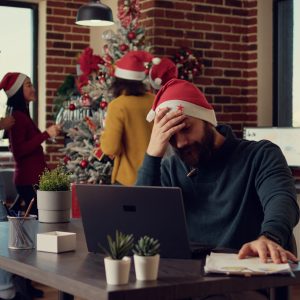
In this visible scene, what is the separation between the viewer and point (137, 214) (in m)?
2.15

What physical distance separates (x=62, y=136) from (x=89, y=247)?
17.1 ft

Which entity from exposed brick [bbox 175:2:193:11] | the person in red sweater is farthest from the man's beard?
exposed brick [bbox 175:2:193:11]

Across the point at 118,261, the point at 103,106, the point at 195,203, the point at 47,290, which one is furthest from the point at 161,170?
the point at 103,106

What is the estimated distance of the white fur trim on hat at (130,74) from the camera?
509 centimetres

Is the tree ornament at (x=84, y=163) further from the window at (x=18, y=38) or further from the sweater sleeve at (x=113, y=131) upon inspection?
the window at (x=18, y=38)

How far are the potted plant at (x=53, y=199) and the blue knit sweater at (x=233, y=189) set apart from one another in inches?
21.8

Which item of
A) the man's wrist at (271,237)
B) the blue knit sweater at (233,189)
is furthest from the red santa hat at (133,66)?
the man's wrist at (271,237)

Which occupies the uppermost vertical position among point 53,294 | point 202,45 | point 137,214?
point 202,45

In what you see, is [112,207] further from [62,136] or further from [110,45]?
[62,136]

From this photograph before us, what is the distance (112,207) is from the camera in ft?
7.19

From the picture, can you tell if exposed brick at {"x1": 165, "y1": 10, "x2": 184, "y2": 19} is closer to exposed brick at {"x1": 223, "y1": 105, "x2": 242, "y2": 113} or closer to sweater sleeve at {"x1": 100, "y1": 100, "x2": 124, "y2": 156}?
exposed brick at {"x1": 223, "y1": 105, "x2": 242, "y2": 113}

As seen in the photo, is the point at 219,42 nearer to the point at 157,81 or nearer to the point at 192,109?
the point at 157,81

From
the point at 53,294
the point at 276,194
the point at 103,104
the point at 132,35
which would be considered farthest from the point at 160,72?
the point at 276,194

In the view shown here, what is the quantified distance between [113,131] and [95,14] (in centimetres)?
153
